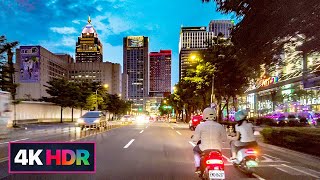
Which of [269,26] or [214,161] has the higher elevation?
[269,26]

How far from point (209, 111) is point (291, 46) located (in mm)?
5175

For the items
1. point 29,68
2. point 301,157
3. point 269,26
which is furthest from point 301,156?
point 29,68

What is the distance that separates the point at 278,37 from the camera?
1105 cm

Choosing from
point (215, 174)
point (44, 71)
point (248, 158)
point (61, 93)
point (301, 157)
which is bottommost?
point (301, 157)

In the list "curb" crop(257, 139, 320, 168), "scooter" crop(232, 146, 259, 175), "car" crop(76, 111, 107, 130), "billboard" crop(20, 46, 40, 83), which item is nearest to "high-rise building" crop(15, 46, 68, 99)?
"billboard" crop(20, 46, 40, 83)

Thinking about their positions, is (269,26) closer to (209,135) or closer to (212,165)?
(209,135)

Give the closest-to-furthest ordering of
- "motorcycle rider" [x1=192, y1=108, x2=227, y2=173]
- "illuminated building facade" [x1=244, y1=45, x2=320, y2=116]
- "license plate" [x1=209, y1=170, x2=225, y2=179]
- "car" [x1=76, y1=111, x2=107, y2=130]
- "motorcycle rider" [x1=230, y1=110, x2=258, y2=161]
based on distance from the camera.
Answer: "license plate" [x1=209, y1=170, x2=225, y2=179], "motorcycle rider" [x1=192, y1=108, x2=227, y2=173], "motorcycle rider" [x1=230, y1=110, x2=258, y2=161], "illuminated building facade" [x1=244, y1=45, x2=320, y2=116], "car" [x1=76, y1=111, x2=107, y2=130]

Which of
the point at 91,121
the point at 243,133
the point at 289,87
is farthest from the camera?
the point at 289,87

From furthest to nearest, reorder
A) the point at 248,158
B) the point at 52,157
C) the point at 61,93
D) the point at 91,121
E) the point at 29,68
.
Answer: the point at 29,68 < the point at 61,93 < the point at 91,121 < the point at 248,158 < the point at 52,157

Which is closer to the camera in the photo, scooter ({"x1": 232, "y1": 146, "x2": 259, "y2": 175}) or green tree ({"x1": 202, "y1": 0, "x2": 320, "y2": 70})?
green tree ({"x1": 202, "y1": 0, "x2": 320, "y2": 70})

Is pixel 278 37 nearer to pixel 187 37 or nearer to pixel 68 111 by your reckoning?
pixel 68 111

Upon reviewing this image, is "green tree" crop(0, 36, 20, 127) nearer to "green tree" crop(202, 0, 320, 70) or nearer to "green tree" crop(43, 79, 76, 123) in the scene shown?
"green tree" crop(43, 79, 76, 123)

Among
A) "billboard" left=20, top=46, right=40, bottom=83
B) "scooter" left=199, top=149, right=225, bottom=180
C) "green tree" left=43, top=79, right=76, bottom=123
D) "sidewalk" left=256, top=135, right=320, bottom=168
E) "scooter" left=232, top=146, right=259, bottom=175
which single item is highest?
"billboard" left=20, top=46, right=40, bottom=83

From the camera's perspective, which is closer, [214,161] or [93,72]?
[214,161]
